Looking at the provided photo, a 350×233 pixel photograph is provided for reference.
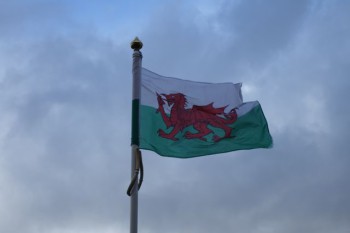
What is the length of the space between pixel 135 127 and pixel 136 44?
8.83 feet

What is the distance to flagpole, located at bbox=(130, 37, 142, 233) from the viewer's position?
1573 cm

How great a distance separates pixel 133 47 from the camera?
60.5 ft

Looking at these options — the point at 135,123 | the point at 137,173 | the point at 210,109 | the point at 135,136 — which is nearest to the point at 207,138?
the point at 210,109

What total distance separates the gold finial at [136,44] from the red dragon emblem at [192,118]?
166 cm

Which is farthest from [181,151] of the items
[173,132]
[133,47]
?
[133,47]

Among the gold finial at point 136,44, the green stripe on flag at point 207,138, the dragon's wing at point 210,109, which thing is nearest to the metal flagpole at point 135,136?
the gold finial at point 136,44

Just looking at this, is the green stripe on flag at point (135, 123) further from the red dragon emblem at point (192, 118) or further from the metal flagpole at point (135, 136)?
the red dragon emblem at point (192, 118)

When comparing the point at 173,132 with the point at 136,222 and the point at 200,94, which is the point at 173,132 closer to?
the point at 200,94

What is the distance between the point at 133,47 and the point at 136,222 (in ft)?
18.3

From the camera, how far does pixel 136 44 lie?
60.2 feet

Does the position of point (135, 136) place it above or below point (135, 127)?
below

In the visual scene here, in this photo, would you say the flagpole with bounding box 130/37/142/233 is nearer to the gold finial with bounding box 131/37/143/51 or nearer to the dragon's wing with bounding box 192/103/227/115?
the gold finial with bounding box 131/37/143/51

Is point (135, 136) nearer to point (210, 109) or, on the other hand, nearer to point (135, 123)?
point (135, 123)

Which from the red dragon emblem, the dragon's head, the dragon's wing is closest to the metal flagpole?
the red dragon emblem
